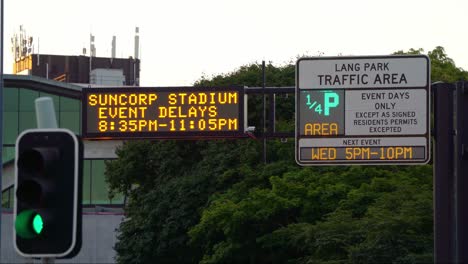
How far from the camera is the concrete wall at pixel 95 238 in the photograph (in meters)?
68.6

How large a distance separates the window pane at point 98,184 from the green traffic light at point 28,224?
7034 centimetres

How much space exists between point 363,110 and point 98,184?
6168 centimetres

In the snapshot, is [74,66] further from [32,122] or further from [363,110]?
[363,110]

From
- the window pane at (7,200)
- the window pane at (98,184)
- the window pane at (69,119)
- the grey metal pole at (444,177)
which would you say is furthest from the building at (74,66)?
the grey metal pole at (444,177)

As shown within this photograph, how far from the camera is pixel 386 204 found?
32.1 m

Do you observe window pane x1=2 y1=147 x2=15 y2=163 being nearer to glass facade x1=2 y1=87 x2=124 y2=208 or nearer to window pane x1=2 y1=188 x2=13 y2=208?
glass facade x1=2 y1=87 x2=124 y2=208

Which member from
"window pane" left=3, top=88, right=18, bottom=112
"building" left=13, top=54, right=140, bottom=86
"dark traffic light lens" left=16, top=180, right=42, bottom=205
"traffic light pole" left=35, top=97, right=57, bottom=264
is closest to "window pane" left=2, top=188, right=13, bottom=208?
"window pane" left=3, top=88, right=18, bottom=112

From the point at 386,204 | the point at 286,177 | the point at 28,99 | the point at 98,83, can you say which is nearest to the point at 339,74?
the point at 386,204

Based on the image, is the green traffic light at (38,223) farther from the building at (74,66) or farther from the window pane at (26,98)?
the building at (74,66)

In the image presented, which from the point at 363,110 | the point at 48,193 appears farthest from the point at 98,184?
the point at 48,193

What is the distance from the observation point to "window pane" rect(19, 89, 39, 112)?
75875 millimetres

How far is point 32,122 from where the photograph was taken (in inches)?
3071

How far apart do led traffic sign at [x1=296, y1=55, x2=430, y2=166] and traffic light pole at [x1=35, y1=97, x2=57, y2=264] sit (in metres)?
10.6

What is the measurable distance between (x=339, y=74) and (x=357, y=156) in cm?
128
